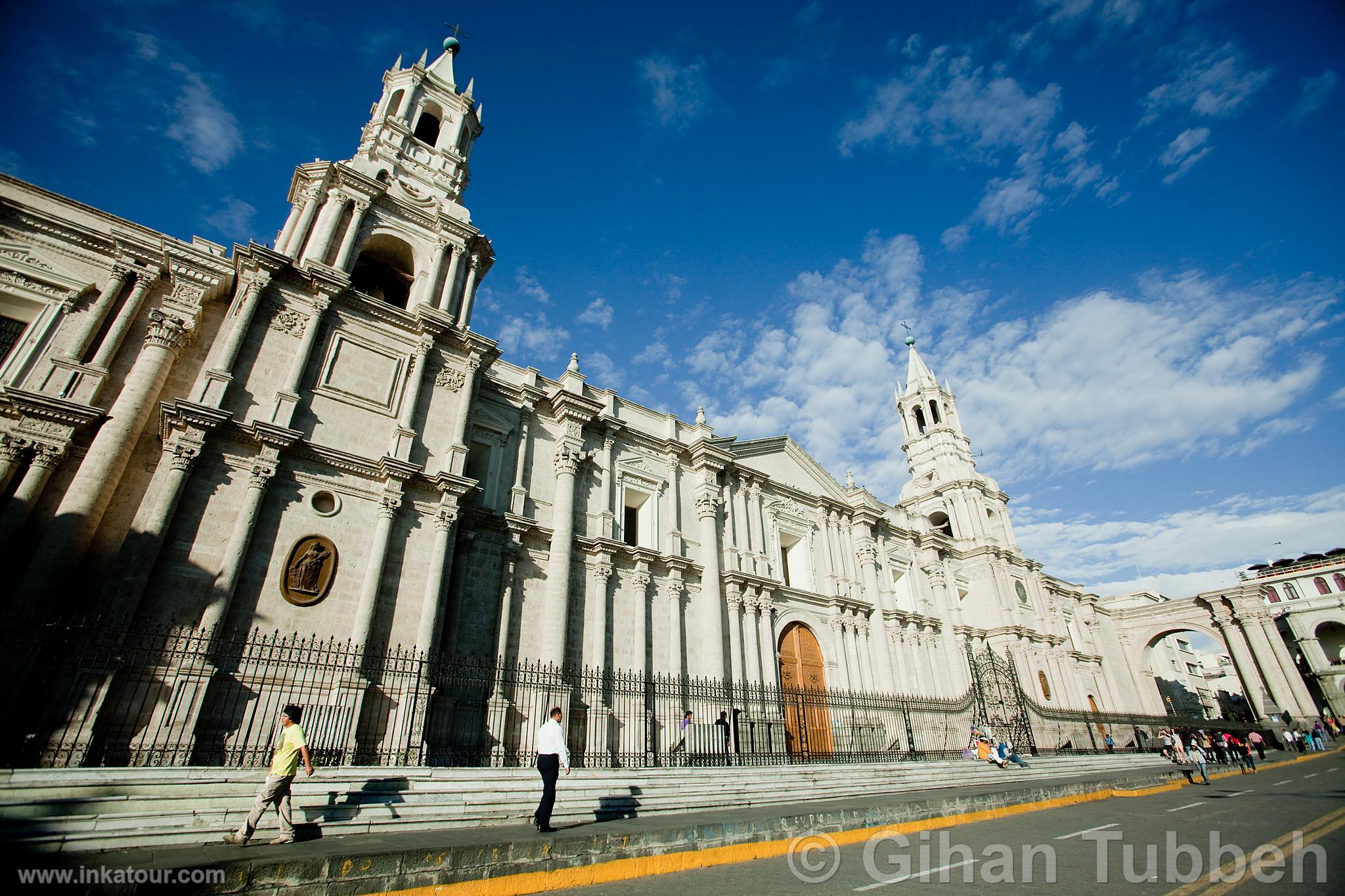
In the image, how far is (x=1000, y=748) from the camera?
1775 centimetres

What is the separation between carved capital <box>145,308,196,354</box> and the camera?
1254 centimetres

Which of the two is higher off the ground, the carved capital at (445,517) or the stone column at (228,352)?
the stone column at (228,352)

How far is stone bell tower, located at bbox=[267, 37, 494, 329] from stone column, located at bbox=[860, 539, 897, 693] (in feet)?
61.8

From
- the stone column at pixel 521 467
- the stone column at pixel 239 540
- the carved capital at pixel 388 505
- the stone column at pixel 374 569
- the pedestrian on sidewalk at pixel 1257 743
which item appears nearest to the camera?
the stone column at pixel 239 540

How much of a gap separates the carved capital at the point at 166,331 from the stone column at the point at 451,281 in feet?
19.1

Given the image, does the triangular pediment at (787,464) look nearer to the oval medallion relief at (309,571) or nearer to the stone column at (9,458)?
the oval medallion relief at (309,571)

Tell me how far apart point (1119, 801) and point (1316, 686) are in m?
50.1

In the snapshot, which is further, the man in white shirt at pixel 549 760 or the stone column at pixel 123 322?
the stone column at pixel 123 322

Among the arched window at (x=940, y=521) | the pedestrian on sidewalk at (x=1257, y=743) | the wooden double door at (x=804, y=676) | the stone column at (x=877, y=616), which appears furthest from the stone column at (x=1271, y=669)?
the wooden double door at (x=804, y=676)

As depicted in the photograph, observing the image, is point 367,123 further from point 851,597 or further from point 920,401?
point 920,401

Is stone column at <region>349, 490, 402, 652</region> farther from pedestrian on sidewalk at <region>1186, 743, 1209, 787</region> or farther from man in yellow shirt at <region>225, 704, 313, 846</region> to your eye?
pedestrian on sidewalk at <region>1186, 743, 1209, 787</region>

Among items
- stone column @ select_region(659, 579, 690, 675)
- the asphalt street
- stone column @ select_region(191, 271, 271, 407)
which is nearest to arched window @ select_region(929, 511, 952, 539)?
stone column @ select_region(659, 579, 690, 675)

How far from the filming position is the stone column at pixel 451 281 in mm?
17094

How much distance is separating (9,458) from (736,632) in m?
17.8
